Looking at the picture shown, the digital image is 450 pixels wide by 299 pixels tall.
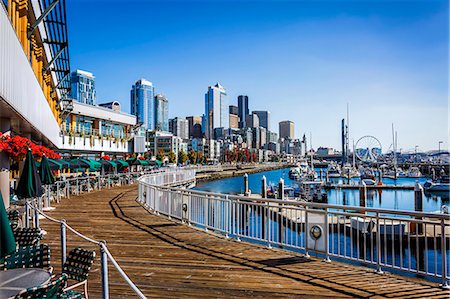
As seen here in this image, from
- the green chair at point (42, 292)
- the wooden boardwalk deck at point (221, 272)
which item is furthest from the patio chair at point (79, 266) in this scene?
the green chair at point (42, 292)

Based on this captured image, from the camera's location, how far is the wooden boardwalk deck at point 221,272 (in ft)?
18.8

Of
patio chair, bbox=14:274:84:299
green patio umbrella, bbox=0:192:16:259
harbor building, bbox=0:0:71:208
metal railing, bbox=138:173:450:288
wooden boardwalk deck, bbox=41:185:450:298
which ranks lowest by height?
wooden boardwalk deck, bbox=41:185:450:298

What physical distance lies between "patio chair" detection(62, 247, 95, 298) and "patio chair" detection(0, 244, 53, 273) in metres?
0.49

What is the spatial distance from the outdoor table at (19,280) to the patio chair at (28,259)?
2.24ft

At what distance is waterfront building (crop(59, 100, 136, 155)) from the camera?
117ft

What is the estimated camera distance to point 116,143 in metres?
44.3

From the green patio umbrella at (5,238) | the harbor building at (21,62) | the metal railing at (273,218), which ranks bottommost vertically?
the metal railing at (273,218)

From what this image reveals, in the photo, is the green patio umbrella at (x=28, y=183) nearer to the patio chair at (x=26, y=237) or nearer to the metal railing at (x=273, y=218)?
the patio chair at (x=26, y=237)

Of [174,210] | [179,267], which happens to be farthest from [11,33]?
[174,210]

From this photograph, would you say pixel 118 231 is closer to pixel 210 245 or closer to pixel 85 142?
pixel 210 245

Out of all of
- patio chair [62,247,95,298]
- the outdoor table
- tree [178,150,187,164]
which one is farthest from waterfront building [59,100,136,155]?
tree [178,150,187,164]

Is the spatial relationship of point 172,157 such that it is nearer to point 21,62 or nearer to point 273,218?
point 273,218

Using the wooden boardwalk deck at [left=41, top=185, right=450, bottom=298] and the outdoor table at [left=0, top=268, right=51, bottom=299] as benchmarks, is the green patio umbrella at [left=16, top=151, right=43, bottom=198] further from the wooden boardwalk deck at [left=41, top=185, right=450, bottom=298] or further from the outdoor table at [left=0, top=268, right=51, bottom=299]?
the outdoor table at [left=0, top=268, right=51, bottom=299]

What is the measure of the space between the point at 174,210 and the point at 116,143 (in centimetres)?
3348
